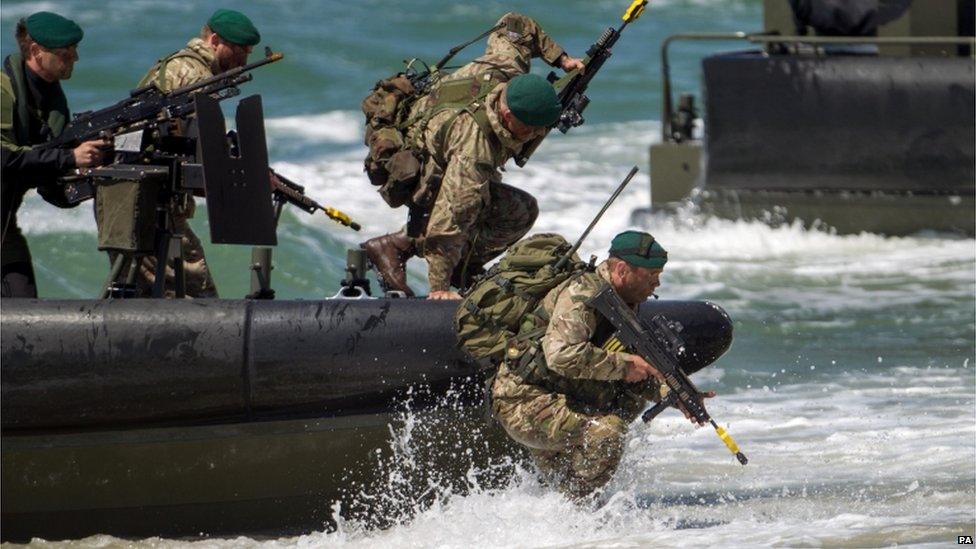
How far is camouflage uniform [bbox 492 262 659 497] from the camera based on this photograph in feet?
22.7

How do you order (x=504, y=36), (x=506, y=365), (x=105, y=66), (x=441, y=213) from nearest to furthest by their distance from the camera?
(x=506, y=365)
(x=441, y=213)
(x=504, y=36)
(x=105, y=66)

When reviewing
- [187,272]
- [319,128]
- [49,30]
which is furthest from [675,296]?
[319,128]

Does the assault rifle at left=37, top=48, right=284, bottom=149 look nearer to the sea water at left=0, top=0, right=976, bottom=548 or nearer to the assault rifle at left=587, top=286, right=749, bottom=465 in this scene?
the sea water at left=0, top=0, right=976, bottom=548

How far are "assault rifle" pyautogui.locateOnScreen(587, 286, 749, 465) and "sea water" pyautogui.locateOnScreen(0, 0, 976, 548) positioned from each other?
338mm

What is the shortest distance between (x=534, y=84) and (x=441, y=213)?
66 centimetres

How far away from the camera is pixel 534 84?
24.8 feet

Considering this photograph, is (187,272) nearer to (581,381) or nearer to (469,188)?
(469,188)

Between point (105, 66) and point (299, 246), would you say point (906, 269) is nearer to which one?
point (299, 246)

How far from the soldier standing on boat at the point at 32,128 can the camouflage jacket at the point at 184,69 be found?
0.57 metres

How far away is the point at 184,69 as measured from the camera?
26.6ft

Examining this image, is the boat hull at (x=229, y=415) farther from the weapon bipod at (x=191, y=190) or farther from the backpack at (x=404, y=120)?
the backpack at (x=404, y=120)

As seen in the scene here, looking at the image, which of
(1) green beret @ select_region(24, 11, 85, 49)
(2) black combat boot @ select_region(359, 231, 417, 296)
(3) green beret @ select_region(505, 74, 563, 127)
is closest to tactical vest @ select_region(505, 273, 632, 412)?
(3) green beret @ select_region(505, 74, 563, 127)

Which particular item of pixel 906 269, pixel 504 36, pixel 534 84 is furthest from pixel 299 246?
pixel 534 84

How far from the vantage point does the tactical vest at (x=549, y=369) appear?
7.07 meters
